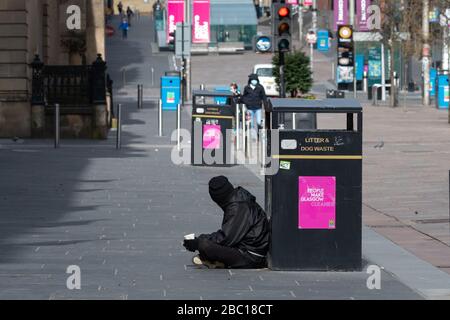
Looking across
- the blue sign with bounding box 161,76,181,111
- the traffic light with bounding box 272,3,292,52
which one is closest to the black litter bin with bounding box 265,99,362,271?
the traffic light with bounding box 272,3,292,52

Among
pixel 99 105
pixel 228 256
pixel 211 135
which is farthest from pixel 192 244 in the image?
pixel 99 105

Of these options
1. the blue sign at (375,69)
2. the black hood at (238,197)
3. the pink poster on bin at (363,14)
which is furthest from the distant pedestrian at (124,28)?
the black hood at (238,197)

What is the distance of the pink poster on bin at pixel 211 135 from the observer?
29625 mm

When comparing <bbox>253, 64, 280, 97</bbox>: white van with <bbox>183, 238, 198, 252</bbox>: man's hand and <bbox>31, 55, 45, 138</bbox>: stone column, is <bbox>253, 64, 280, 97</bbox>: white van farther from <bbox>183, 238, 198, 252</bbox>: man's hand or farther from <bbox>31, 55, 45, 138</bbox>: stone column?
<bbox>183, 238, 198, 252</bbox>: man's hand

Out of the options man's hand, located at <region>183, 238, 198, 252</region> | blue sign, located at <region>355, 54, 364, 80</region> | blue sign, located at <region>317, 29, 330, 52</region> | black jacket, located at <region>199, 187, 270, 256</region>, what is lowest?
man's hand, located at <region>183, 238, 198, 252</region>

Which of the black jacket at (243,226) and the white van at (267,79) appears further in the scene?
the white van at (267,79)

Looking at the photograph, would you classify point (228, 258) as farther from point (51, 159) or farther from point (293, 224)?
point (51, 159)

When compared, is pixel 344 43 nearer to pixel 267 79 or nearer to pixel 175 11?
pixel 267 79

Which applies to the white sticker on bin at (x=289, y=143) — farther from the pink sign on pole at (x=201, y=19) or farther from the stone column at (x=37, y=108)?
the pink sign on pole at (x=201, y=19)

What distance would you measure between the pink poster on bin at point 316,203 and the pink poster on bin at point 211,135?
1557 cm

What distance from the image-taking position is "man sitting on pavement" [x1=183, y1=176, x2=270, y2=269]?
550 inches

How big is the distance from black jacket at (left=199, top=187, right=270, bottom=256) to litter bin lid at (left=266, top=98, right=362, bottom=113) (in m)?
0.91

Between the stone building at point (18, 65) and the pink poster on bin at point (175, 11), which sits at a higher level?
the pink poster on bin at point (175, 11)

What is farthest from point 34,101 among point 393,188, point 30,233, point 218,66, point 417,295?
point 218,66
